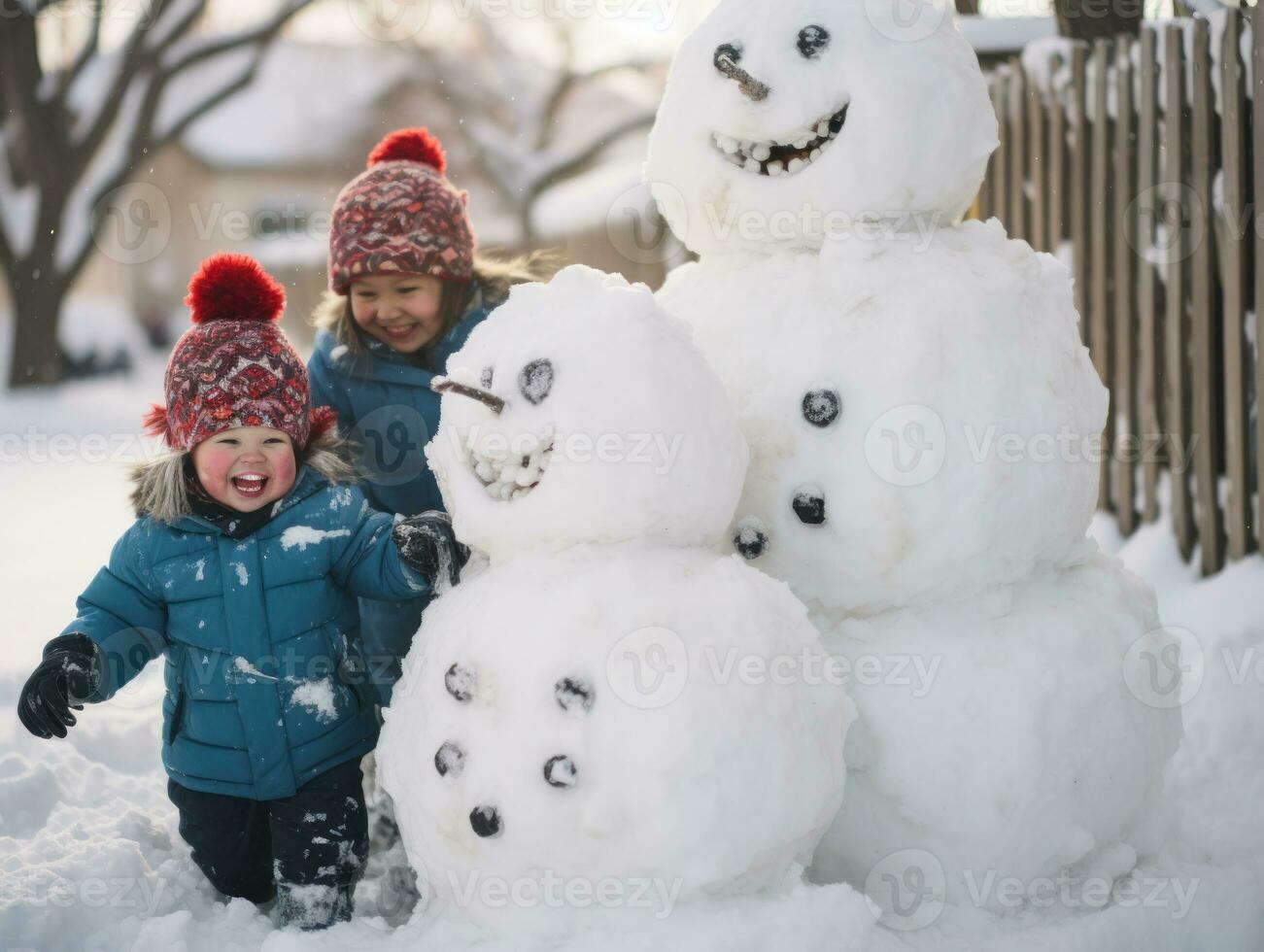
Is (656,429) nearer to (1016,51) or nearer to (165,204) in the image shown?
(1016,51)

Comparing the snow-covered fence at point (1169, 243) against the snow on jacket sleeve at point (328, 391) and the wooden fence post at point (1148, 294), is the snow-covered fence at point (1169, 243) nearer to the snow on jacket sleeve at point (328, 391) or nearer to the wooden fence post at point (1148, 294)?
the wooden fence post at point (1148, 294)

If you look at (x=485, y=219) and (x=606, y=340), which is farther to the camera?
(x=485, y=219)

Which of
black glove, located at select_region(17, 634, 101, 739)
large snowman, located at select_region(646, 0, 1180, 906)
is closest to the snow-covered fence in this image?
large snowman, located at select_region(646, 0, 1180, 906)

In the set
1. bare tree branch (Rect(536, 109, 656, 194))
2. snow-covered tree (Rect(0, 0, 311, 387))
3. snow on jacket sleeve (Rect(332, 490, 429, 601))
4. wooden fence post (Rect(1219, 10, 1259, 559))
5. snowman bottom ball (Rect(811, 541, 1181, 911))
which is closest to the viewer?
snowman bottom ball (Rect(811, 541, 1181, 911))

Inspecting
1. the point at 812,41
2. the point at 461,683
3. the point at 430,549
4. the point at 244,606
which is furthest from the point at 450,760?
the point at 812,41

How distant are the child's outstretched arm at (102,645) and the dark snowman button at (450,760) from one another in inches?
31.1

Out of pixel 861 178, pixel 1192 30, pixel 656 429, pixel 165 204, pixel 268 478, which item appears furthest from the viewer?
pixel 165 204

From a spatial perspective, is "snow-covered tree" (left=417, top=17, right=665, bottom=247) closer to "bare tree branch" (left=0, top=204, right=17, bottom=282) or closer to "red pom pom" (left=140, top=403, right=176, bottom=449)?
"bare tree branch" (left=0, top=204, right=17, bottom=282)

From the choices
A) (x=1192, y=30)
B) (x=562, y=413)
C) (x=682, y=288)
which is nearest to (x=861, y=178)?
(x=682, y=288)

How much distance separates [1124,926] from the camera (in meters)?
2.20

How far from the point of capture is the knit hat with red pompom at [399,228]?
297cm

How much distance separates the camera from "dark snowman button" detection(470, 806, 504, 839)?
198 cm

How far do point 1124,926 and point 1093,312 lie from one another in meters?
3.58

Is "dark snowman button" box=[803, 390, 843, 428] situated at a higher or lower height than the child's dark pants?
higher
